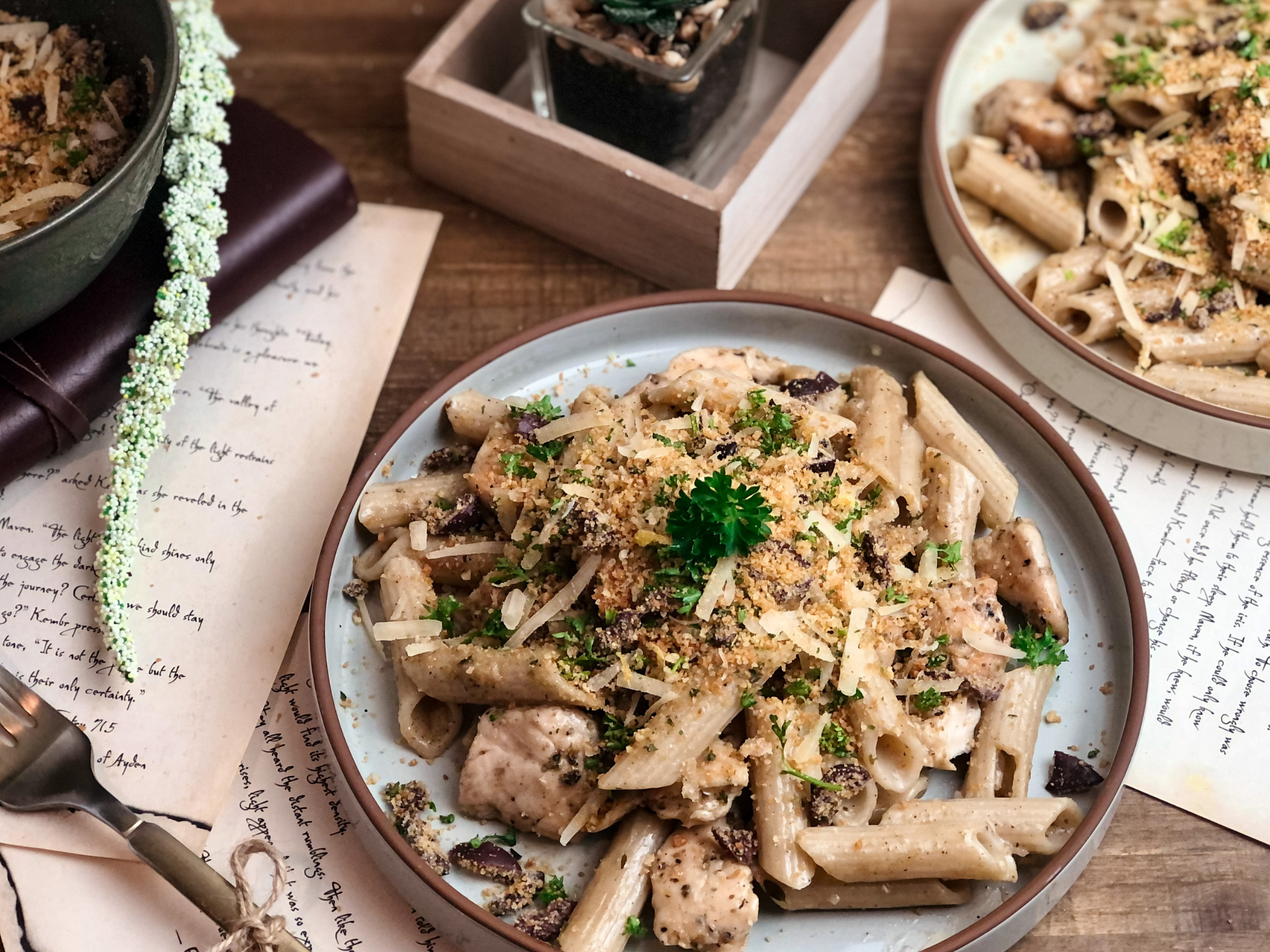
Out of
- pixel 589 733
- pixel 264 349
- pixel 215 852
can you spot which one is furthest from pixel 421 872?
pixel 264 349

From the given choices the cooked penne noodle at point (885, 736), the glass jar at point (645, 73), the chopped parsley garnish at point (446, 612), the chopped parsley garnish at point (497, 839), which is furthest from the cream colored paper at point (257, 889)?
the glass jar at point (645, 73)

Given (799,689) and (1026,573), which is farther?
(1026,573)

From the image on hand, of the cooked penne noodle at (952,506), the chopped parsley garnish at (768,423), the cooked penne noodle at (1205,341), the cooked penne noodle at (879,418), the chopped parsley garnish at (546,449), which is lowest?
the cooked penne noodle at (952,506)

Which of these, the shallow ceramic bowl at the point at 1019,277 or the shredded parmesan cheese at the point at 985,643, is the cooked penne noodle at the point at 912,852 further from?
the shallow ceramic bowl at the point at 1019,277

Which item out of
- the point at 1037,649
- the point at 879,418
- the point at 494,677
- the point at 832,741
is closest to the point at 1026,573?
the point at 1037,649

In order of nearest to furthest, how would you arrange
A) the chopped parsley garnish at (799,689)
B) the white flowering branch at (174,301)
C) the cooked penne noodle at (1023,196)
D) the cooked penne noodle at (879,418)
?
the chopped parsley garnish at (799,689), the cooked penne noodle at (879,418), the white flowering branch at (174,301), the cooked penne noodle at (1023,196)

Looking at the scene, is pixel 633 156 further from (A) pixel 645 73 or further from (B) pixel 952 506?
(B) pixel 952 506

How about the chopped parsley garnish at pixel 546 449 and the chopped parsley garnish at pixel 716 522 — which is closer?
the chopped parsley garnish at pixel 716 522

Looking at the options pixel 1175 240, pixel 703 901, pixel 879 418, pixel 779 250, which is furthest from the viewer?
pixel 779 250

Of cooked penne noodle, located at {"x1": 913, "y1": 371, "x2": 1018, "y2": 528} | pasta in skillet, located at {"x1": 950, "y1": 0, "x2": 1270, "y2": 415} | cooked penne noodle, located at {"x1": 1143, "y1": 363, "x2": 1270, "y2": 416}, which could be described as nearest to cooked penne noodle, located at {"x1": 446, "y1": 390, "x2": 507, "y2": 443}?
cooked penne noodle, located at {"x1": 913, "y1": 371, "x2": 1018, "y2": 528}
